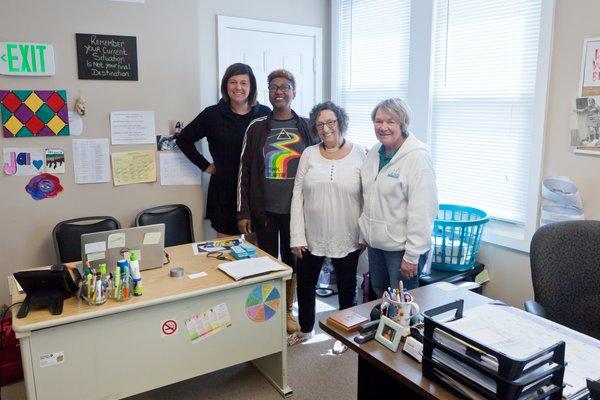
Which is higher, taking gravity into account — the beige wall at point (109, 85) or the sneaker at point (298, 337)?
the beige wall at point (109, 85)

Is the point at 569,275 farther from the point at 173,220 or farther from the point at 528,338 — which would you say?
the point at 173,220

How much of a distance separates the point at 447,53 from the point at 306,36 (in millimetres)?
1292

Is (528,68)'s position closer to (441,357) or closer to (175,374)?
(441,357)

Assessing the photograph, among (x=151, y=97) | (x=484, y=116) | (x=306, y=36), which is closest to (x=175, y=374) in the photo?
(x=151, y=97)

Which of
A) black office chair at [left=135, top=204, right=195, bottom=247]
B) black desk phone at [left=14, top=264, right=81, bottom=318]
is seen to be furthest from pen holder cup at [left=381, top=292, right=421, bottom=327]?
black office chair at [left=135, top=204, right=195, bottom=247]

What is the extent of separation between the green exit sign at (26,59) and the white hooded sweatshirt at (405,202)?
211 centimetres

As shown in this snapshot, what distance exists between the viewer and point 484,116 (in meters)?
3.01

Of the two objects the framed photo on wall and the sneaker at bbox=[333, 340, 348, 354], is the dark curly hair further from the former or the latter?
the sneaker at bbox=[333, 340, 348, 354]

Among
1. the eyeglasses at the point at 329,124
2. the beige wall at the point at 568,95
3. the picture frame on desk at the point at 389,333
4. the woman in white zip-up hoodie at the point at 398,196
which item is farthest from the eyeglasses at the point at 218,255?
the beige wall at the point at 568,95

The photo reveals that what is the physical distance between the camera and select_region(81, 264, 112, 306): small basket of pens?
2.00 metres

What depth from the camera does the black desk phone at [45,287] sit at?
6.37ft

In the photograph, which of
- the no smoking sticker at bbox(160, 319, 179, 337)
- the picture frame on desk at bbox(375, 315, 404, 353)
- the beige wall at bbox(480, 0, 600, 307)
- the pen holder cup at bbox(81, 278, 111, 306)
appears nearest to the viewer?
the picture frame on desk at bbox(375, 315, 404, 353)

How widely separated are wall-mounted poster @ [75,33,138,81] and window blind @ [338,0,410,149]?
67.1 inches

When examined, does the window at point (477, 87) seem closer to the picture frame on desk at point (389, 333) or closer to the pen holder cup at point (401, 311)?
the pen holder cup at point (401, 311)
